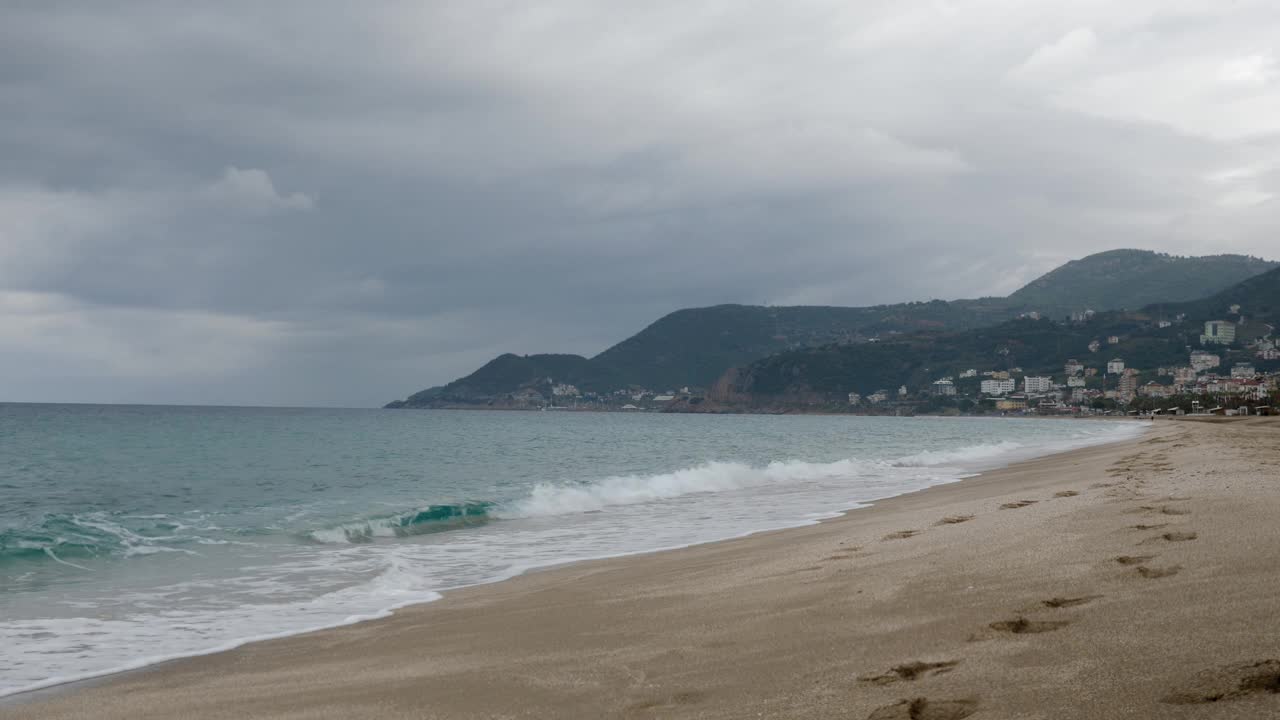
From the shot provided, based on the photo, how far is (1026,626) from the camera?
4.00m

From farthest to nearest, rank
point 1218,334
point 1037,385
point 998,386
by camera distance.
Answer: point 998,386 → point 1037,385 → point 1218,334

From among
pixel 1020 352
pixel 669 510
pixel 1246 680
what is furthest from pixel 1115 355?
pixel 1246 680

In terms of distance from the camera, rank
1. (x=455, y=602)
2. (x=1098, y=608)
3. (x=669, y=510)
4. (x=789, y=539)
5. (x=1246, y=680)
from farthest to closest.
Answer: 1. (x=669, y=510)
2. (x=789, y=539)
3. (x=455, y=602)
4. (x=1098, y=608)
5. (x=1246, y=680)

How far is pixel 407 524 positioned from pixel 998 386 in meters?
169

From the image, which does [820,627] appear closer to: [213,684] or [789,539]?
[213,684]

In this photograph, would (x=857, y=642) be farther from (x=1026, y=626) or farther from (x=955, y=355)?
(x=955, y=355)

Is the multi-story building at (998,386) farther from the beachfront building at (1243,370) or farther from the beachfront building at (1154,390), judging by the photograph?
the beachfront building at (1243,370)

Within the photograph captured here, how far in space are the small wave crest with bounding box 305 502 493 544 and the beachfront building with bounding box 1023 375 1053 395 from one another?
545 feet

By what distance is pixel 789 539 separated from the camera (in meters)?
9.79

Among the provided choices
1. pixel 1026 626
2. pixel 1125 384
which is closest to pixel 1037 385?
pixel 1125 384

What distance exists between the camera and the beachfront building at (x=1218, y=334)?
148 metres

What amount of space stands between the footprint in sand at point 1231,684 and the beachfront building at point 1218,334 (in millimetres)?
174000

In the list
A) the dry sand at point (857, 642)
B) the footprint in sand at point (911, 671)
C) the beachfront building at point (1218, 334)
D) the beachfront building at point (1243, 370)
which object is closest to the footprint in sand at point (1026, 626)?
the dry sand at point (857, 642)

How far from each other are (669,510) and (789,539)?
6.77m
